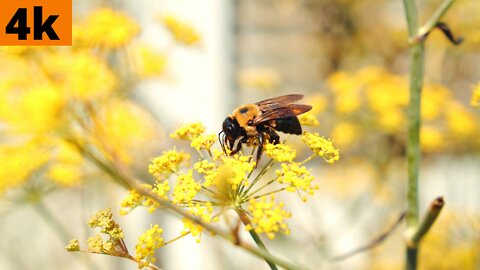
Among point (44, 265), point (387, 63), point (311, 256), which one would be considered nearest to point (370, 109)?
point (311, 256)

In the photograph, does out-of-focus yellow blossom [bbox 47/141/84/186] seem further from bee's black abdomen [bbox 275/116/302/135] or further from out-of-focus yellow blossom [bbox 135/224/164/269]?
out-of-focus yellow blossom [bbox 135/224/164/269]

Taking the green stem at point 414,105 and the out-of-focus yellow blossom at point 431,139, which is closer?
the green stem at point 414,105

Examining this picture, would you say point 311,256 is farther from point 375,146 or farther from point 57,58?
point 57,58

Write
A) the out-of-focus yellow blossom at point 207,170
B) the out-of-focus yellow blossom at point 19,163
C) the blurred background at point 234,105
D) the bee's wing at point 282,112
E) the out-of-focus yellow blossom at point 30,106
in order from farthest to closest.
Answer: the blurred background at point 234,105, the out-of-focus yellow blossom at point 19,163, the out-of-focus yellow blossom at point 30,106, the bee's wing at point 282,112, the out-of-focus yellow blossom at point 207,170

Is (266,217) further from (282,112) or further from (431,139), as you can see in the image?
(431,139)

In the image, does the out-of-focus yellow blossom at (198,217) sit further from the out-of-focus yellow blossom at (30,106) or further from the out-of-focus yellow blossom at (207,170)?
the out-of-focus yellow blossom at (30,106)

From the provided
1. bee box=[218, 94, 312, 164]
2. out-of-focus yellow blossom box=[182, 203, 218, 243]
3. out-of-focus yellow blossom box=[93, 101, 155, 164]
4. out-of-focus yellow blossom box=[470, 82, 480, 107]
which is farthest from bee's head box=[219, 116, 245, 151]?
out-of-focus yellow blossom box=[93, 101, 155, 164]

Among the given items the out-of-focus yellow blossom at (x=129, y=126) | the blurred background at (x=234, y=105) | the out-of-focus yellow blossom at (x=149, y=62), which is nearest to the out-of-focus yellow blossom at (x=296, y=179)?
the blurred background at (x=234, y=105)

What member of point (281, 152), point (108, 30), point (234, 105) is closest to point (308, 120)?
point (281, 152)
